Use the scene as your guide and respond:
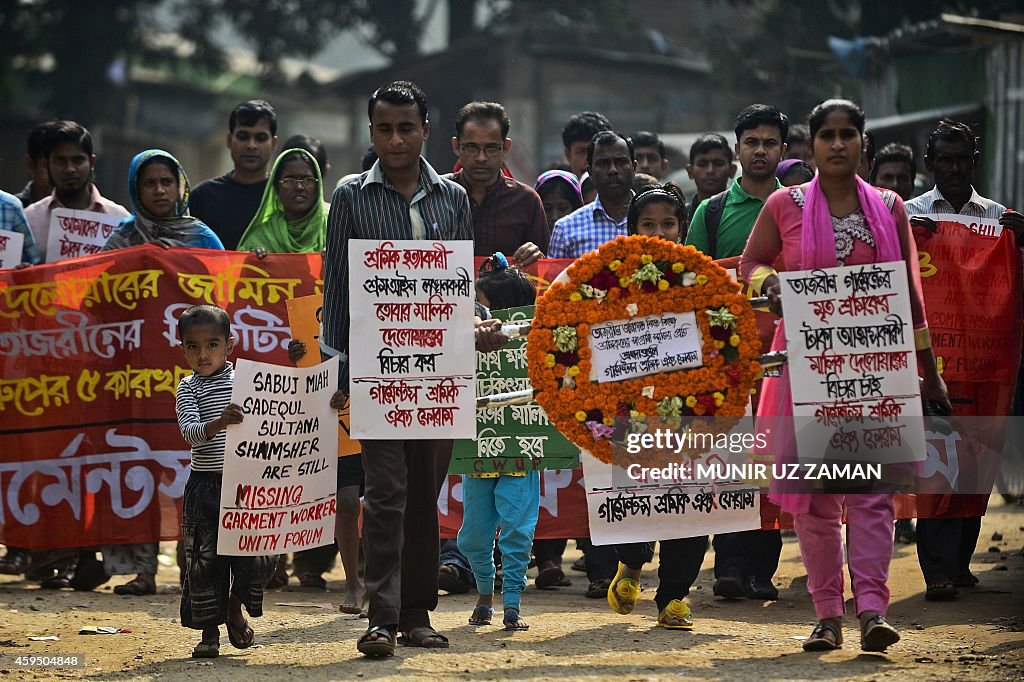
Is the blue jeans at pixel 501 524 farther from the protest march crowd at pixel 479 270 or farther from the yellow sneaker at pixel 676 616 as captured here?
the yellow sneaker at pixel 676 616

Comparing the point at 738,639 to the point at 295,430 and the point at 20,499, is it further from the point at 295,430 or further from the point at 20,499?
the point at 20,499

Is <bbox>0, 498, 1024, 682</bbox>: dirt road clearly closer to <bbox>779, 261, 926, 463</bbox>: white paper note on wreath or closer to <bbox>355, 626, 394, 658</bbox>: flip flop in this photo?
<bbox>355, 626, 394, 658</bbox>: flip flop

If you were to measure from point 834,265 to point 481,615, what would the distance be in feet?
7.82

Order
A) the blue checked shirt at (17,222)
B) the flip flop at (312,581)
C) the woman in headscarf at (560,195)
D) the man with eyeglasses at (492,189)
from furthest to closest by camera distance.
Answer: the woman in headscarf at (560,195), the blue checked shirt at (17,222), the flip flop at (312,581), the man with eyeglasses at (492,189)

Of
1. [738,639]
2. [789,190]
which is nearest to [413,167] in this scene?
[789,190]

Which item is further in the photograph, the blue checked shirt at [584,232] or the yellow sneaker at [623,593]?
the blue checked shirt at [584,232]

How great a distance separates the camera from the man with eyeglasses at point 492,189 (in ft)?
27.8

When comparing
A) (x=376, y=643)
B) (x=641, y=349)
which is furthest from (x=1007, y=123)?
(x=376, y=643)

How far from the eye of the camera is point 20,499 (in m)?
8.71

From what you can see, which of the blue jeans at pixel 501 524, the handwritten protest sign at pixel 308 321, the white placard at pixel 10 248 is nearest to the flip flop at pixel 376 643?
the blue jeans at pixel 501 524

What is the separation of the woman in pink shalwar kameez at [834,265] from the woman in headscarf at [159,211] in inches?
150

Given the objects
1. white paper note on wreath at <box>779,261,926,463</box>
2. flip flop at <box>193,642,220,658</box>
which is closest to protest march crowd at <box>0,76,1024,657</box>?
flip flop at <box>193,642,220,658</box>

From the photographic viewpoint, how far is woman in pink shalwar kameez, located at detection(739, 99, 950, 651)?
6.33m

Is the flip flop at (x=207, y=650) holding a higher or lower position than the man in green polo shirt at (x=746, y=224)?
lower
